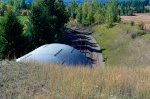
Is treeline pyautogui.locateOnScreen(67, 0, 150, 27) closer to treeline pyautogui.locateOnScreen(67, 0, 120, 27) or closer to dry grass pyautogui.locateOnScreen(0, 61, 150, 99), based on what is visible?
treeline pyautogui.locateOnScreen(67, 0, 120, 27)

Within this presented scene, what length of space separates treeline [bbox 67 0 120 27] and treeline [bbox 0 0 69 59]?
20.0 metres

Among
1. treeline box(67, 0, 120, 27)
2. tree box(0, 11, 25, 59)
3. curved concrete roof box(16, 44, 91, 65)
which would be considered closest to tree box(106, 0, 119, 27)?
Result: treeline box(67, 0, 120, 27)

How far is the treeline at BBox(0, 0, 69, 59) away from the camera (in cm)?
3650

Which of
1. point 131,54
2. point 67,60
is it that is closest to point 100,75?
point 67,60

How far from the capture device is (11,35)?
3709cm

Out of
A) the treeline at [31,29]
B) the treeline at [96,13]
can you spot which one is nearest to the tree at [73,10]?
the treeline at [96,13]

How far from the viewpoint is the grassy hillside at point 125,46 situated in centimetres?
4136

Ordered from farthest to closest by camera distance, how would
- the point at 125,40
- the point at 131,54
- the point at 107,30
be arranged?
the point at 107,30 → the point at 125,40 → the point at 131,54

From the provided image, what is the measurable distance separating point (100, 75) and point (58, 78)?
1.15 m

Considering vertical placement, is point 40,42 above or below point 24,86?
below

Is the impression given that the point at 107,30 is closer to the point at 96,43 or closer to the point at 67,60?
the point at 96,43

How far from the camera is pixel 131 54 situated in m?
44.8

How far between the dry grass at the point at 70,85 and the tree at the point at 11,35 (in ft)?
86.2

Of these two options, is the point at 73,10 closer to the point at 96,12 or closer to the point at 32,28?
the point at 96,12
